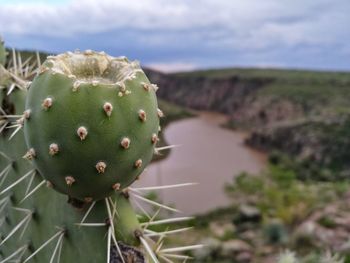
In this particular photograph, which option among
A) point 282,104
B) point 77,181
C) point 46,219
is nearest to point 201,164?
point 282,104

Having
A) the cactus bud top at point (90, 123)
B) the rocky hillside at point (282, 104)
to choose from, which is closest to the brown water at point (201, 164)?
the rocky hillside at point (282, 104)

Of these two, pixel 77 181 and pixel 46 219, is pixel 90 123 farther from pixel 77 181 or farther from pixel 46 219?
pixel 46 219

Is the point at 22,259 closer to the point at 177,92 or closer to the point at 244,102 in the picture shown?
the point at 244,102

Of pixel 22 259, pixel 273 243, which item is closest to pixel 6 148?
pixel 22 259

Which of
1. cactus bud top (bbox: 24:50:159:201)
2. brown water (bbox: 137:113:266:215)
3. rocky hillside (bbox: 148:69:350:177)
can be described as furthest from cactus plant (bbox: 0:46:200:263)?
rocky hillside (bbox: 148:69:350:177)

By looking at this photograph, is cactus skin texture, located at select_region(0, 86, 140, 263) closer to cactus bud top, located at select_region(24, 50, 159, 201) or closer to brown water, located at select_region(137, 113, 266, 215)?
cactus bud top, located at select_region(24, 50, 159, 201)

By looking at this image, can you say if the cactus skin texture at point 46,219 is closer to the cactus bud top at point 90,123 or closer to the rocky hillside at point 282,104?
the cactus bud top at point 90,123
